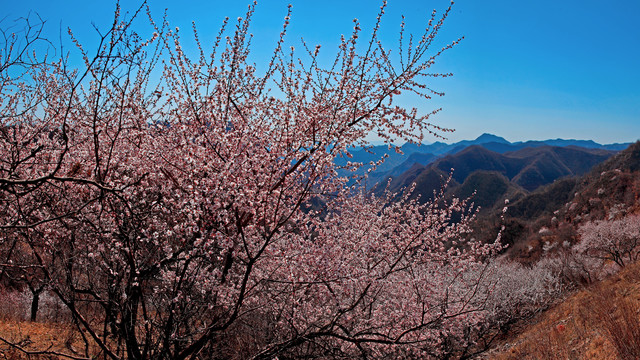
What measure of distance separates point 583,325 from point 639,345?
215 inches

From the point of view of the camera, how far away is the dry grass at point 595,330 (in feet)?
17.4

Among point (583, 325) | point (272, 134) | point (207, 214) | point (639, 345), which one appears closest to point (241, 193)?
point (207, 214)

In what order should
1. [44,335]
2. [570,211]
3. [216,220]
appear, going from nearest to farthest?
1. [216,220]
2. [44,335]
3. [570,211]

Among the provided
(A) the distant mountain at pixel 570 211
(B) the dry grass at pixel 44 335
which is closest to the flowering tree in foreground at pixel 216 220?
(B) the dry grass at pixel 44 335

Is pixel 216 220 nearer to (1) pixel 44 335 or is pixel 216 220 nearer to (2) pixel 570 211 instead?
(1) pixel 44 335

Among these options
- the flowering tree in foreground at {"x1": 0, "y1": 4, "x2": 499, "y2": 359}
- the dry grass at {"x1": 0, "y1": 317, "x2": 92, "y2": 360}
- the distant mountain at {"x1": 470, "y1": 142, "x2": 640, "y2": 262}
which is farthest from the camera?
the distant mountain at {"x1": 470, "y1": 142, "x2": 640, "y2": 262}

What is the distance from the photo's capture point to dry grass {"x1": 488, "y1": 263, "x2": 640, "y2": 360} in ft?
17.4

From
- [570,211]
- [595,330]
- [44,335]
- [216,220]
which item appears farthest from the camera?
[570,211]

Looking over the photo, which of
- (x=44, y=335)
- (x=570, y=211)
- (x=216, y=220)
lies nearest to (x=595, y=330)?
(x=216, y=220)

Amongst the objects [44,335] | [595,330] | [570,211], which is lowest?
[570,211]

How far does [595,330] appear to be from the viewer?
27.6 ft

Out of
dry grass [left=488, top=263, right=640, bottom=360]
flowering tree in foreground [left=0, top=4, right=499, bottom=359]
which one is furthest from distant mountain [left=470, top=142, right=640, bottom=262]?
flowering tree in foreground [left=0, top=4, right=499, bottom=359]

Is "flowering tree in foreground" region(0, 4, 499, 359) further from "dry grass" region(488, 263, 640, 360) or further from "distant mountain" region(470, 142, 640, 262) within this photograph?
"distant mountain" region(470, 142, 640, 262)

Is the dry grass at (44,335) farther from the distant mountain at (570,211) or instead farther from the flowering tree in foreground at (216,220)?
the distant mountain at (570,211)
